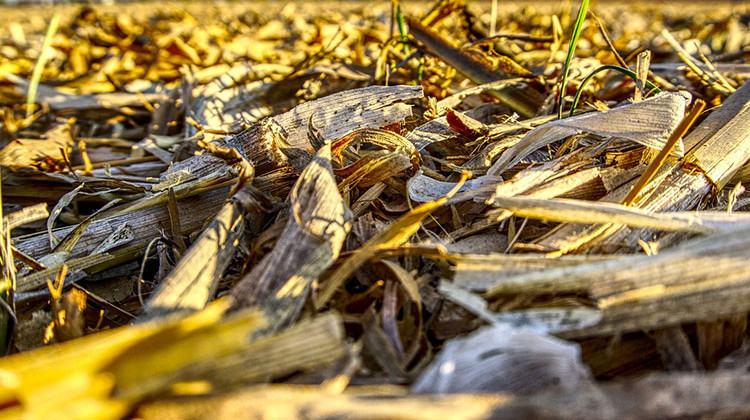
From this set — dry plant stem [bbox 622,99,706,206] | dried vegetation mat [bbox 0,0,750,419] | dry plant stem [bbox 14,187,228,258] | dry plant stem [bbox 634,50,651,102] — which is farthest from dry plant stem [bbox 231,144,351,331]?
dry plant stem [bbox 634,50,651,102]

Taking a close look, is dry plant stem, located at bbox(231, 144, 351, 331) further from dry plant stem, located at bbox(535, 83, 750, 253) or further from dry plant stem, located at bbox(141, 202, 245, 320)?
dry plant stem, located at bbox(535, 83, 750, 253)

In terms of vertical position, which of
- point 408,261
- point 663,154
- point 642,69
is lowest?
point 408,261

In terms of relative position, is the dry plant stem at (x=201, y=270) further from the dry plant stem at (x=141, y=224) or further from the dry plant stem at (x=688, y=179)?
the dry plant stem at (x=688, y=179)

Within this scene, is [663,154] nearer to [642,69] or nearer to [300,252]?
[642,69]

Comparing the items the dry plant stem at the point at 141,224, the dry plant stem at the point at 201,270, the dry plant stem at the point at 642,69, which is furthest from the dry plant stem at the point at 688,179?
the dry plant stem at the point at 141,224

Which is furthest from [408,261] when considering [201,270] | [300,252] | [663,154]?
[663,154]

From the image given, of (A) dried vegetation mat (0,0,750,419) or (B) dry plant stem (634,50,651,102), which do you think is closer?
(A) dried vegetation mat (0,0,750,419)

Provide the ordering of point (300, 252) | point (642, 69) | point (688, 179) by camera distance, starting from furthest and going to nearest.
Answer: point (642, 69), point (688, 179), point (300, 252)

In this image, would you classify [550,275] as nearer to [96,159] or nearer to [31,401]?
[31,401]
